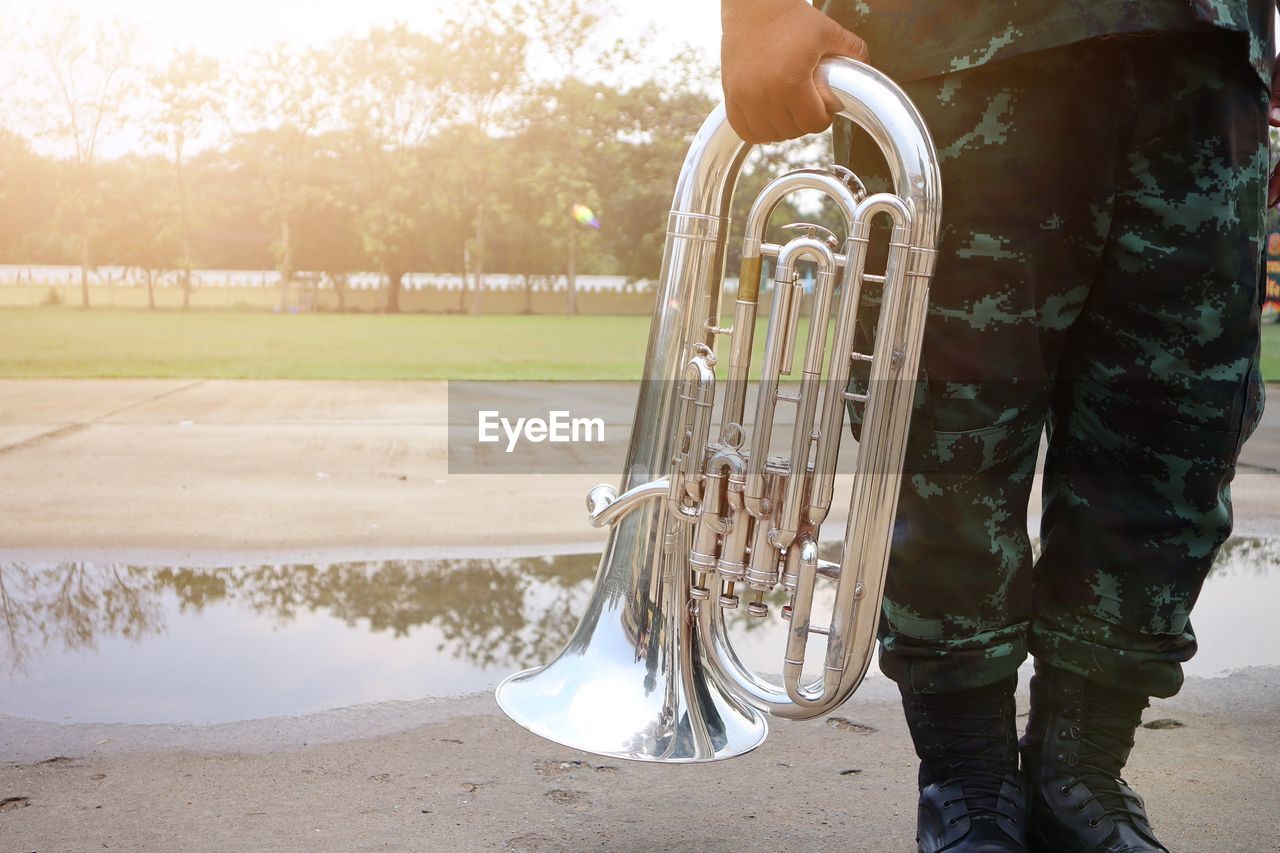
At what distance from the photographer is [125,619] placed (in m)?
2.12

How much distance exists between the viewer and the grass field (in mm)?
7668

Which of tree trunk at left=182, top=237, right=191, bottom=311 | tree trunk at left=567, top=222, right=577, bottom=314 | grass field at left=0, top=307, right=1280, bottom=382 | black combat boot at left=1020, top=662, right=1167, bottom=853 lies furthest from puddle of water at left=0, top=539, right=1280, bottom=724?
tree trunk at left=567, top=222, right=577, bottom=314

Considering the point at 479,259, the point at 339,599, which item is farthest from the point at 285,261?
the point at 339,599

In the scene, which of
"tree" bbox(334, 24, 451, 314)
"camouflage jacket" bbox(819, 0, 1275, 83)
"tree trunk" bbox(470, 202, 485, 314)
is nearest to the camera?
"camouflage jacket" bbox(819, 0, 1275, 83)

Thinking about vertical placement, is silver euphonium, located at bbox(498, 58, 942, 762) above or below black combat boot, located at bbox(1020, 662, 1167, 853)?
above

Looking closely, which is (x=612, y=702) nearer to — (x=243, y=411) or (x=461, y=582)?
(x=461, y=582)

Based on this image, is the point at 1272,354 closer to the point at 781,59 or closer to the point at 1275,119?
the point at 1275,119

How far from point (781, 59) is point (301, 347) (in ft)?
29.5

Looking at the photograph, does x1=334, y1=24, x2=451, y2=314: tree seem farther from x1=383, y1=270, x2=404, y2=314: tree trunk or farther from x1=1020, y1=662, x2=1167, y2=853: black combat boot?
x1=1020, y1=662, x2=1167, y2=853: black combat boot

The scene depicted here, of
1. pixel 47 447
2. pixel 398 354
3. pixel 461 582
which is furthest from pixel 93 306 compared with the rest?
pixel 461 582

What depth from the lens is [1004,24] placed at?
1.06 meters
